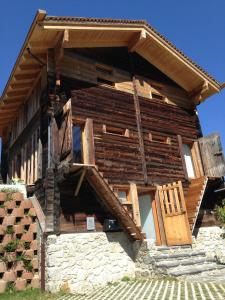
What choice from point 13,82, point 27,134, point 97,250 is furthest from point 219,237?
point 13,82

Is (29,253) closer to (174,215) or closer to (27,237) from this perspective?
(27,237)

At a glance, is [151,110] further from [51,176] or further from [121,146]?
[51,176]

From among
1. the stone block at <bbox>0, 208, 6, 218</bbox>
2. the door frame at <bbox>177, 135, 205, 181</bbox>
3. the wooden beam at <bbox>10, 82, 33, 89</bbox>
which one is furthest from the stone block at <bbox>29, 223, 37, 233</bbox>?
the door frame at <bbox>177, 135, 205, 181</bbox>

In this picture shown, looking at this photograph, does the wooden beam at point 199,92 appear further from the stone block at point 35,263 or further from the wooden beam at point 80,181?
the stone block at point 35,263

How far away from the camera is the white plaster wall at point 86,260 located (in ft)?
31.4

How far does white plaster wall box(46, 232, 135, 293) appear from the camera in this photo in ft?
31.4

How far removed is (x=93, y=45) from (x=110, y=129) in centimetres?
354

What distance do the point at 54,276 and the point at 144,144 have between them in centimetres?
642

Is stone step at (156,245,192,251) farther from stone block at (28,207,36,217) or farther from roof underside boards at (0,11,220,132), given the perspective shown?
roof underside boards at (0,11,220,132)

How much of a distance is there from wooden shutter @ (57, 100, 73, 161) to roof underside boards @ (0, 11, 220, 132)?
2.53 metres

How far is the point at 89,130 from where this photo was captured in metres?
11.9

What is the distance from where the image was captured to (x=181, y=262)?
10172mm

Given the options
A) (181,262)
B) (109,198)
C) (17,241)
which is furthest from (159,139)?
(17,241)

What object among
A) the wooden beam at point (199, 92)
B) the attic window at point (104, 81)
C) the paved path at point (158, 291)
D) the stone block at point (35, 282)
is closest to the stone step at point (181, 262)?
the paved path at point (158, 291)
